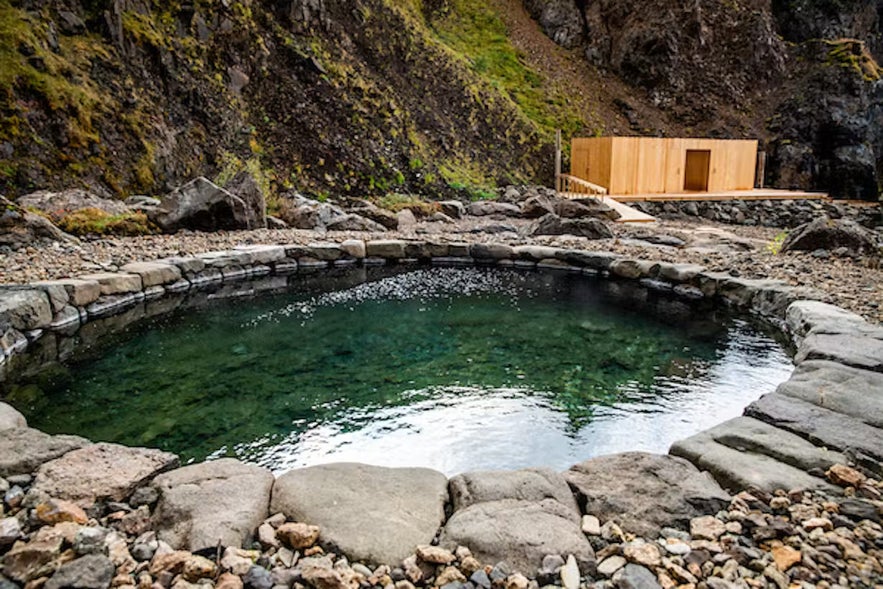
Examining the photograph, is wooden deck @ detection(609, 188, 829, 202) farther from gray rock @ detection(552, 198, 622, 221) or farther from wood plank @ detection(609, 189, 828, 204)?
gray rock @ detection(552, 198, 622, 221)

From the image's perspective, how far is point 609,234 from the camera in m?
9.16

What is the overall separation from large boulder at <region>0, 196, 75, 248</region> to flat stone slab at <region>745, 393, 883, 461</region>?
7.11 meters

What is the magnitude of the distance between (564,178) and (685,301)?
10.7 meters

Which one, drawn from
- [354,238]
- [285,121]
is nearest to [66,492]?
[354,238]

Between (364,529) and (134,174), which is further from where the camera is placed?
(134,174)

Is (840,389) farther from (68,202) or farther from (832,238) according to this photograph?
(68,202)

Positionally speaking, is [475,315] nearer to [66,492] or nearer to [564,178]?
[66,492]

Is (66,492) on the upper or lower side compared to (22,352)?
upper

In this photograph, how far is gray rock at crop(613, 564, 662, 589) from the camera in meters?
1.68

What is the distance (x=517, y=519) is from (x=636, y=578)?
16.5 inches

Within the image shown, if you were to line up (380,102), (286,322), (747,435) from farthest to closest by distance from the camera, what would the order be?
1. (380,102)
2. (286,322)
3. (747,435)

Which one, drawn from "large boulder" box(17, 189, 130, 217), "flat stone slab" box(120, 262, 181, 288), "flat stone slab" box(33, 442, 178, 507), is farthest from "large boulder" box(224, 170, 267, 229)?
"flat stone slab" box(33, 442, 178, 507)

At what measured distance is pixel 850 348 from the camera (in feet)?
11.9

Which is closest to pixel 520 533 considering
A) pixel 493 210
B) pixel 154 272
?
pixel 154 272
